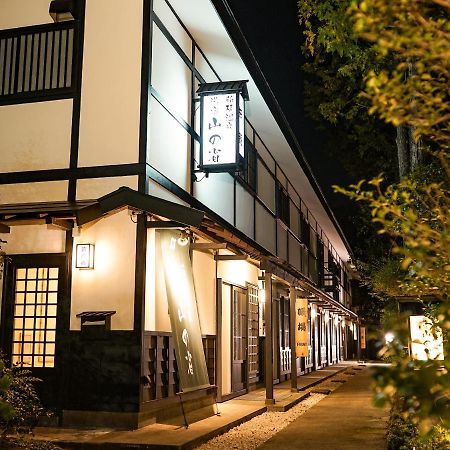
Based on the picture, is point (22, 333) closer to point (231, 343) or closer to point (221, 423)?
point (221, 423)

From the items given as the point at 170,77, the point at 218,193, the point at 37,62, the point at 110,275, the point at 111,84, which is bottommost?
the point at 110,275

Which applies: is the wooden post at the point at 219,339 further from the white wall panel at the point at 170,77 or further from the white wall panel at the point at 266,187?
the white wall panel at the point at 266,187

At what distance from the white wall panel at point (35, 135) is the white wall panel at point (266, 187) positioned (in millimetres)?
7854

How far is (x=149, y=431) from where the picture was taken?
888 centimetres

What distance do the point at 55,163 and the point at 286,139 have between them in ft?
29.3

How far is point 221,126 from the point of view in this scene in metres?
11.5

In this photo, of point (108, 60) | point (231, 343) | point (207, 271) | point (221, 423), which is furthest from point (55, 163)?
point (231, 343)

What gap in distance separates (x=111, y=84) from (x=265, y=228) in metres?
8.62

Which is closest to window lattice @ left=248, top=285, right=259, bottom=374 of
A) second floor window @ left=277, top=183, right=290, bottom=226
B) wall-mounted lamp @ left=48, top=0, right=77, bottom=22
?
second floor window @ left=277, top=183, right=290, bottom=226

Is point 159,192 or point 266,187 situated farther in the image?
point 266,187

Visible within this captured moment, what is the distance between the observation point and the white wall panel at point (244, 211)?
581 inches

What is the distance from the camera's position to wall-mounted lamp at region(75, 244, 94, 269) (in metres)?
9.46

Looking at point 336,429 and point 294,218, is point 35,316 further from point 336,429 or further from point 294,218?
point 294,218

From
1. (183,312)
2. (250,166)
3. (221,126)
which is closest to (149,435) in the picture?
(183,312)
